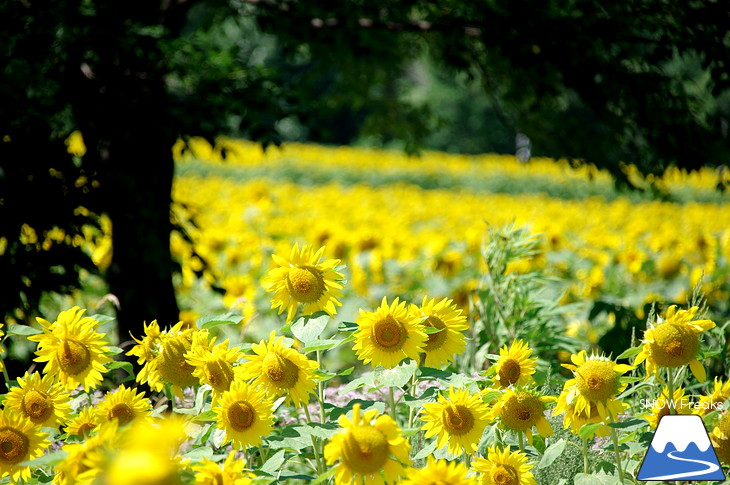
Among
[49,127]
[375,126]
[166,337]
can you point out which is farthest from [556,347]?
[375,126]

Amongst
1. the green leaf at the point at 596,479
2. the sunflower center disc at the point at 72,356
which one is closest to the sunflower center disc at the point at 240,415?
the sunflower center disc at the point at 72,356

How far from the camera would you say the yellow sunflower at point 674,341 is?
63.8 inches

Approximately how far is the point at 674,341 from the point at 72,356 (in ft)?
4.46

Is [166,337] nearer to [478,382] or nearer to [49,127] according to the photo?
[478,382]

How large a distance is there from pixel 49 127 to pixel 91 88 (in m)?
0.39

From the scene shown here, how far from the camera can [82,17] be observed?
9.82ft

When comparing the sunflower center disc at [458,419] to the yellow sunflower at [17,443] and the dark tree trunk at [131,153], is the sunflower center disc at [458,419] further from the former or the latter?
the dark tree trunk at [131,153]

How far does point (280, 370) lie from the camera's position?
63.6 inches

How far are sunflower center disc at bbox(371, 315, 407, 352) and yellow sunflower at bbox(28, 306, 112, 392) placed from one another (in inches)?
24.9

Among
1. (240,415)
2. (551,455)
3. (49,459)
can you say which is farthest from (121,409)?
(551,455)

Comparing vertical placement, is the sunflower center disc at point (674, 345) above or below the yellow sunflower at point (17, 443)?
above

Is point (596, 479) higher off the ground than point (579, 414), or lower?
lower

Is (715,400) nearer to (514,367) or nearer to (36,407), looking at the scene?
(514,367)

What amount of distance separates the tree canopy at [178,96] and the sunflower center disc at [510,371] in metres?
1.66
